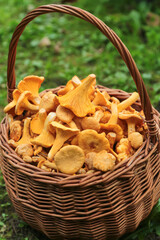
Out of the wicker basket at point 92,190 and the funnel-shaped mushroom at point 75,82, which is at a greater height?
the funnel-shaped mushroom at point 75,82

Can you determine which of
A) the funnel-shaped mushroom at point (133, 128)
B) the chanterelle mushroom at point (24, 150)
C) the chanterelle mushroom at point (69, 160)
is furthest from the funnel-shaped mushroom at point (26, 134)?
the funnel-shaped mushroom at point (133, 128)

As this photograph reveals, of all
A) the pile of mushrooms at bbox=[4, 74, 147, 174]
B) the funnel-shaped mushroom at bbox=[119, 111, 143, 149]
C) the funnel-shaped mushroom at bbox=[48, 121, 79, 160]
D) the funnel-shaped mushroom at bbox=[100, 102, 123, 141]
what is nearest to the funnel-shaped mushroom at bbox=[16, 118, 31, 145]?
the pile of mushrooms at bbox=[4, 74, 147, 174]

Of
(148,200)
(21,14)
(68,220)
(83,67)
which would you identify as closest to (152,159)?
(148,200)

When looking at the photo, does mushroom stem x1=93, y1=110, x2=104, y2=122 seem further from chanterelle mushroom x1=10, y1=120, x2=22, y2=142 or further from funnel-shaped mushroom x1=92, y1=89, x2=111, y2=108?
chanterelle mushroom x1=10, y1=120, x2=22, y2=142

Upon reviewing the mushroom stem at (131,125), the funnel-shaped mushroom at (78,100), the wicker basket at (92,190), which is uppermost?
the funnel-shaped mushroom at (78,100)

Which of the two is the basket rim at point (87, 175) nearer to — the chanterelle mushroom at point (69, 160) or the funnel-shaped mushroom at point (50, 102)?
the chanterelle mushroom at point (69, 160)
